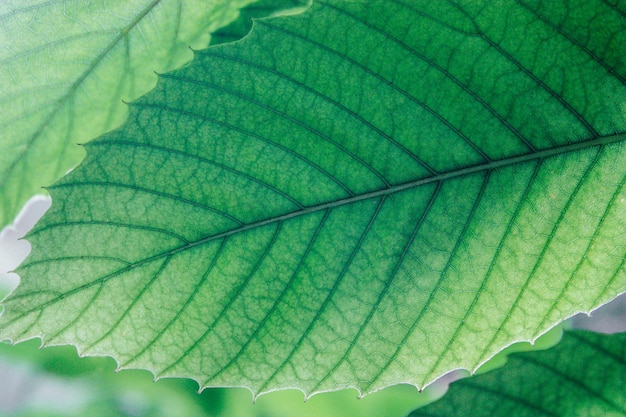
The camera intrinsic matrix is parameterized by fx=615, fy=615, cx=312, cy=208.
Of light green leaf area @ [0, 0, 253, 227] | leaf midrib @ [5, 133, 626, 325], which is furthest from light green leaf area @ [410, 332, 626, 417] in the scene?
light green leaf area @ [0, 0, 253, 227]

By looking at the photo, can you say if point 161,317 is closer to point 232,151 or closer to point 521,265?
point 232,151

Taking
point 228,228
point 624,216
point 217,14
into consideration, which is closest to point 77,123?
point 217,14

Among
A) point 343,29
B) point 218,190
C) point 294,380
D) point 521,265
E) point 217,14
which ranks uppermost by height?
point 217,14

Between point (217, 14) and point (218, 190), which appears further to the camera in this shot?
point (217, 14)

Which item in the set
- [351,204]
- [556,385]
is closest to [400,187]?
[351,204]

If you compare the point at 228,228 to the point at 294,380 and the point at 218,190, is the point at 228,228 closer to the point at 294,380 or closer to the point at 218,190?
the point at 218,190

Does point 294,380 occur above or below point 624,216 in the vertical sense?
below

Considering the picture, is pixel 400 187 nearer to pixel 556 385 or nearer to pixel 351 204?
pixel 351 204
